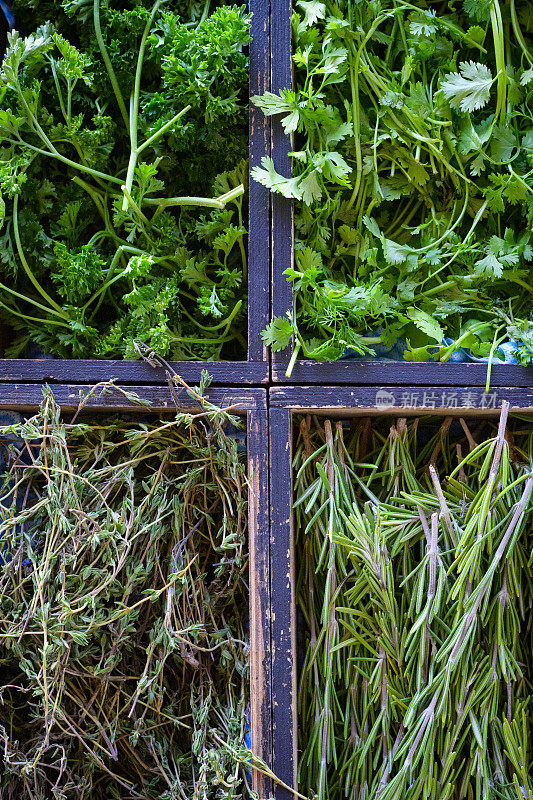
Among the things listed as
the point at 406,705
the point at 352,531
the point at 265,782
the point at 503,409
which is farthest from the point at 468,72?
the point at 265,782

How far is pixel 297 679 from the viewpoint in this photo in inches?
44.1

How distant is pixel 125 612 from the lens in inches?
39.6

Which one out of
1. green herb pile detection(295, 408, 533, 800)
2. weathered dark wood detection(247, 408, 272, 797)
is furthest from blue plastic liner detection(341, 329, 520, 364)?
weathered dark wood detection(247, 408, 272, 797)

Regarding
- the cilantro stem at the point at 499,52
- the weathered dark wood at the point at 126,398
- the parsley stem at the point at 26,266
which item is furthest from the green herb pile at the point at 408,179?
the parsley stem at the point at 26,266

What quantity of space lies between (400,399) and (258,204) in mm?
435

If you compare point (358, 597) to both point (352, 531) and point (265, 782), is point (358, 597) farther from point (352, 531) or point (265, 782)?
point (265, 782)

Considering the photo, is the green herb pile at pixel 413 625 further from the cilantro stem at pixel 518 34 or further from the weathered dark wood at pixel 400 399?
the cilantro stem at pixel 518 34

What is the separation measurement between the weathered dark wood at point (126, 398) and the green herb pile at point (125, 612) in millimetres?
33

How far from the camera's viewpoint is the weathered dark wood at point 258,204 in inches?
42.8

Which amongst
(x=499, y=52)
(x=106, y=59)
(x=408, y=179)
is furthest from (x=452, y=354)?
(x=106, y=59)

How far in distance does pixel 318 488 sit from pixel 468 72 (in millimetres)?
808

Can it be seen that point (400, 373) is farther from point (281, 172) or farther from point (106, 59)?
point (106, 59)

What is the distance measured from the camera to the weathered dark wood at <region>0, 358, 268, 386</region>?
3.56 ft

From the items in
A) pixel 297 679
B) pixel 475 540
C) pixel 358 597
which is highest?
pixel 475 540
